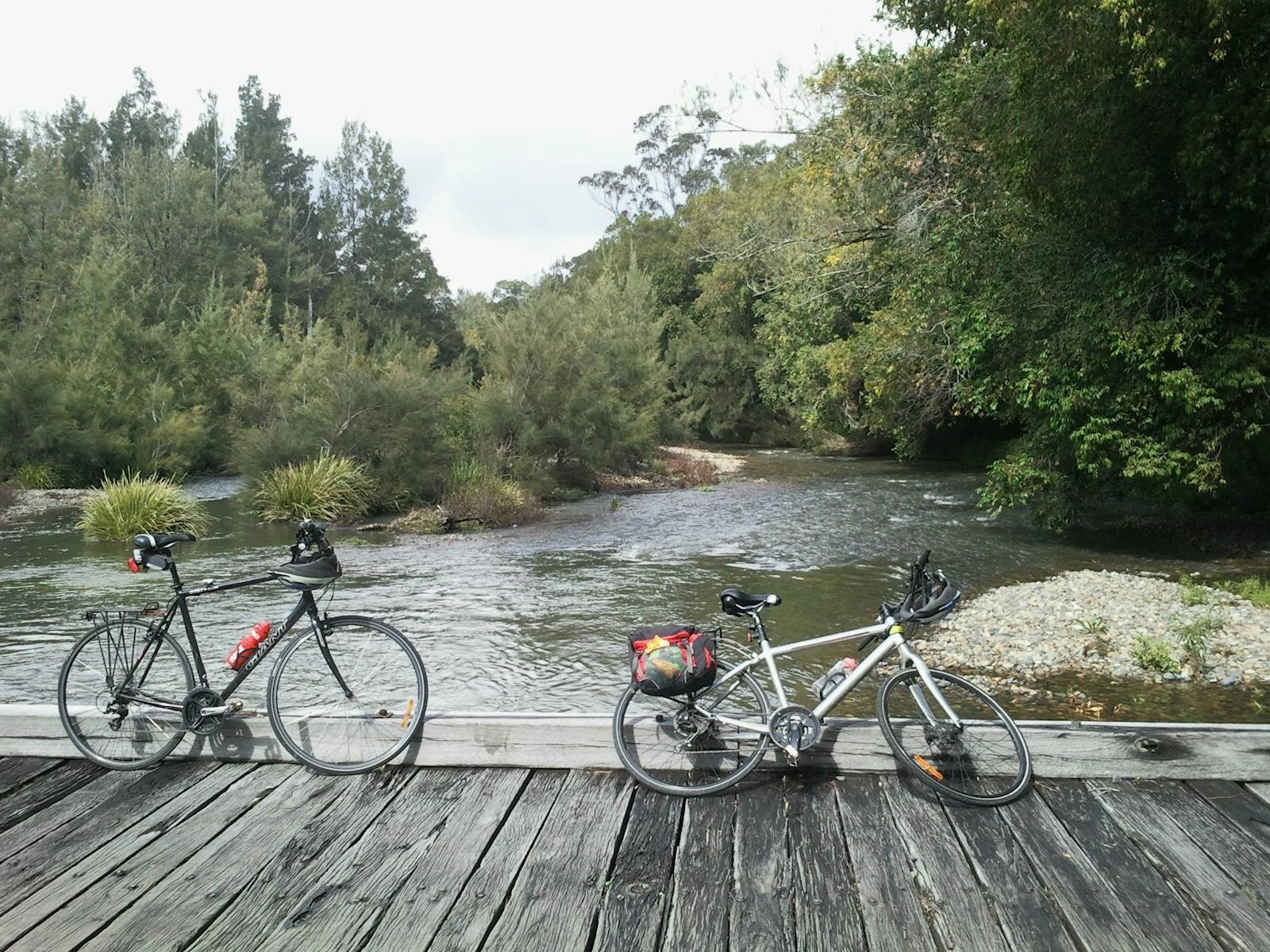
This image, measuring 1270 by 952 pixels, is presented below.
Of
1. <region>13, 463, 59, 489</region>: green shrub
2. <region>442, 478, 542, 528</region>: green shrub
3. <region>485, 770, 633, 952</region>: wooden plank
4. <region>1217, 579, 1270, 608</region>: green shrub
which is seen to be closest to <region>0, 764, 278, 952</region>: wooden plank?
<region>485, 770, 633, 952</region>: wooden plank

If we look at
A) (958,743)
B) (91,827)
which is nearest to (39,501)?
(91,827)

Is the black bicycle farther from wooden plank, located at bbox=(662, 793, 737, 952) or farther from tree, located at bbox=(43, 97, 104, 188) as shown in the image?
tree, located at bbox=(43, 97, 104, 188)

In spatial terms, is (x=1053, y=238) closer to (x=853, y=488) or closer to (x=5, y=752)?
(x=853, y=488)

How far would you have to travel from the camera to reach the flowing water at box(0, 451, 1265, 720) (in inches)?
341

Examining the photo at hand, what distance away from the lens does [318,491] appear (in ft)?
→ 62.4

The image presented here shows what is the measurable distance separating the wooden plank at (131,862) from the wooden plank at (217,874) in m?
0.05

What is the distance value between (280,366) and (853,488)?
50.9 ft

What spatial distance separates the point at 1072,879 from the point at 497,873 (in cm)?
176

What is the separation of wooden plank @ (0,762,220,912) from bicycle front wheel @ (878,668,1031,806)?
272cm

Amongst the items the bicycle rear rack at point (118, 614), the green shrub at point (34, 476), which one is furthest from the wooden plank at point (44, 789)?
the green shrub at point (34, 476)

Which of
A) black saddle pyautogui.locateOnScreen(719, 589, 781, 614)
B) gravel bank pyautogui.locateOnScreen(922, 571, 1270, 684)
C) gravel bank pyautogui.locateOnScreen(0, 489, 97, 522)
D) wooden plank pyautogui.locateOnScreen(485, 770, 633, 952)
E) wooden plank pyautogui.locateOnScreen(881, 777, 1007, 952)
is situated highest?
black saddle pyautogui.locateOnScreen(719, 589, 781, 614)

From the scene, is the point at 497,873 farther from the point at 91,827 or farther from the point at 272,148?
the point at 272,148

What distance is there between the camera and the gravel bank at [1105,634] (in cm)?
853

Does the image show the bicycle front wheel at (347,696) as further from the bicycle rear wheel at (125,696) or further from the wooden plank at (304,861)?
the bicycle rear wheel at (125,696)
